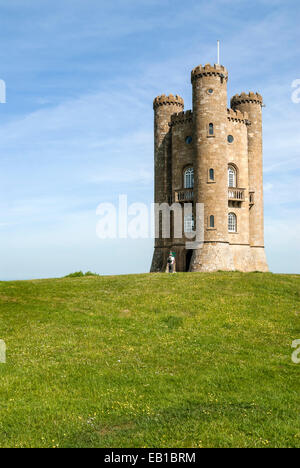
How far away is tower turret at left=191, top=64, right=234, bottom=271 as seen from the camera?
4484 cm

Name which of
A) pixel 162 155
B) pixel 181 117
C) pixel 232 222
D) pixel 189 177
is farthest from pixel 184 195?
pixel 181 117

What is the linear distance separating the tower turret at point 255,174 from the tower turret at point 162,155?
821 centimetres

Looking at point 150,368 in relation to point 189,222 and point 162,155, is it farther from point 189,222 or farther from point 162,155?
point 162,155

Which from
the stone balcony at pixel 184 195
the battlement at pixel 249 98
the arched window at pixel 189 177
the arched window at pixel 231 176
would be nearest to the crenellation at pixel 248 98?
the battlement at pixel 249 98

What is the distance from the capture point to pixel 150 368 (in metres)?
15.8

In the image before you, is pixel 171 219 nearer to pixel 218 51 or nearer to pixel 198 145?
pixel 198 145

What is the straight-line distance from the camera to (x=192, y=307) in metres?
23.9

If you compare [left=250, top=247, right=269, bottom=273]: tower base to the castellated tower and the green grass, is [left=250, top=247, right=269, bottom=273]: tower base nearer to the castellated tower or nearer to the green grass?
the castellated tower

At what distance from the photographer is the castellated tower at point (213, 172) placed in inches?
1779

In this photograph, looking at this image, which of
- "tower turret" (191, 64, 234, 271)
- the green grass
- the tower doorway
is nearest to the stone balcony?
"tower turret" (191, 64, 234, 271)

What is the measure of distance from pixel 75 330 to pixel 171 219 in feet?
103

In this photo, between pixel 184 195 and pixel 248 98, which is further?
pixel 248 98

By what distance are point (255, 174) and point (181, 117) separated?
10.9 m

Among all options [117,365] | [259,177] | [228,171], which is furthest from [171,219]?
[117,365]
